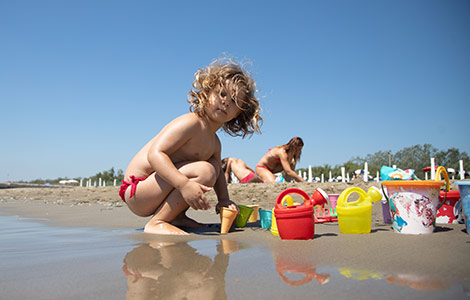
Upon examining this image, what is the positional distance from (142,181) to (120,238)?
53cm

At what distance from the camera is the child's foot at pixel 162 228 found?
2453 mm

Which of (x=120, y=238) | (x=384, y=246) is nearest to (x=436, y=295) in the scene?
(x=384, y=246)

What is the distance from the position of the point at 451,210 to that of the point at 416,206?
0.71 m

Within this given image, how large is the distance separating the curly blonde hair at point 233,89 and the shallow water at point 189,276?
3.99 feet

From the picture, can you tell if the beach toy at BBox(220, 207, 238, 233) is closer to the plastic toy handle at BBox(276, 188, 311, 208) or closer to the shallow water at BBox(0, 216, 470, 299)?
the plastic toy handle at BBox(276, 188, 311, 208)

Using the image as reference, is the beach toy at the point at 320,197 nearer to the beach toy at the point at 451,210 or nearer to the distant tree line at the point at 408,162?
the beach toy at the point at 451,210

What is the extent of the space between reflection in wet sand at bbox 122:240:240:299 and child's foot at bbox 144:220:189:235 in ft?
1.73

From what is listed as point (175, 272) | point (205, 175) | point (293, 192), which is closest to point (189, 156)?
point (205, 175)

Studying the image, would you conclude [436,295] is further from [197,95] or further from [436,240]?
[197,95]

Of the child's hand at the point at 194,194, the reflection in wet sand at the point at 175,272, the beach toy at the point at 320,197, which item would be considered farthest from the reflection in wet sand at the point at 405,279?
the beach toy at the point at 320,197

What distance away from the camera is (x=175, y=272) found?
1326mm

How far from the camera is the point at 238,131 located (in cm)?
315

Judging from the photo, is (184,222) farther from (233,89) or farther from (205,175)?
(233,89)

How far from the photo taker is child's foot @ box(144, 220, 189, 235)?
2453 millimetres
